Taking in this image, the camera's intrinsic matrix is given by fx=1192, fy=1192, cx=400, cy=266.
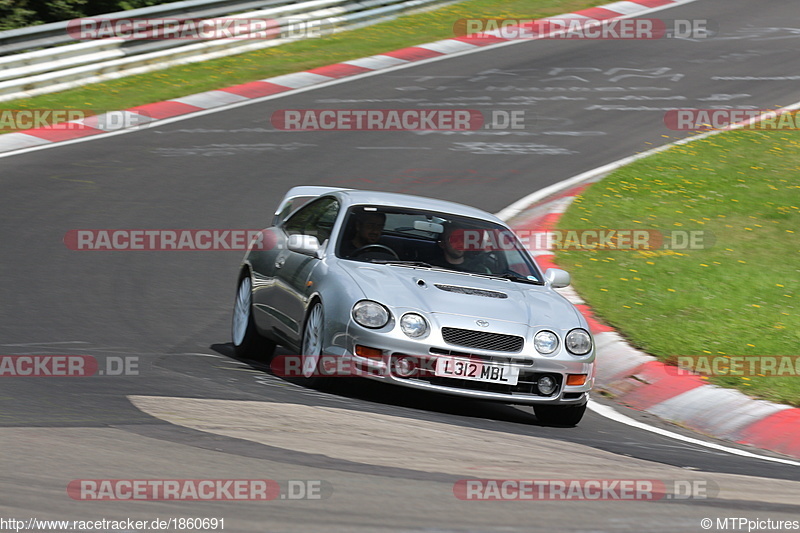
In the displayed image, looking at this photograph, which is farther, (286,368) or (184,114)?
(184,114)

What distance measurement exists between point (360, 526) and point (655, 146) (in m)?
14.1

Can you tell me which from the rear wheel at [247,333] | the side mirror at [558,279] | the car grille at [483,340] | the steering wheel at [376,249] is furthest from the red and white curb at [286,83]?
the car grille at [483,340]

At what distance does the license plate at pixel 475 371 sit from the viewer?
725 cm

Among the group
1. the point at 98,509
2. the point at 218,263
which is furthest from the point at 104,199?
the point at 98,509

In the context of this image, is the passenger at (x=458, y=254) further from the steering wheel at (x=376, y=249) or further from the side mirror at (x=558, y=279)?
the side mirror at (x=558, y=279)

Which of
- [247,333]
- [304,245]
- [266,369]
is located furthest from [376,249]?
[247,333]

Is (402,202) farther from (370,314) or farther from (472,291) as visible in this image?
(370,314)

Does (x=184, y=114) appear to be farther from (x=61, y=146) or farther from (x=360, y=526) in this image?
(x=360, y=526)

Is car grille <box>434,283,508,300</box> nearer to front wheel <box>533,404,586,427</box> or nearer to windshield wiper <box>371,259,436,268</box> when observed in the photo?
windshield wiper <box>371,259,436,268</box>

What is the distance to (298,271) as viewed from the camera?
27.3ft

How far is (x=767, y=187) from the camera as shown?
1534 centimetres

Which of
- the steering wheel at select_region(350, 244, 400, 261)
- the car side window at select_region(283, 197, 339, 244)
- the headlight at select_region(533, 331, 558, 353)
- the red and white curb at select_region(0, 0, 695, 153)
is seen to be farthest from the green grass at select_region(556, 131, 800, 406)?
the red and white curb at select_region(0, 0, 695, 153)

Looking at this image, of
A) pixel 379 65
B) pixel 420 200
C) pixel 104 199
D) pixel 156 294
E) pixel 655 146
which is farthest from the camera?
pixel 379 65

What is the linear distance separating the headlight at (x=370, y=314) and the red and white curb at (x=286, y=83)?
968 centimetres
